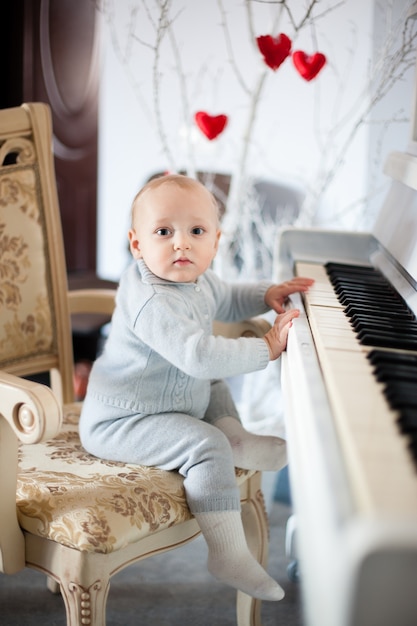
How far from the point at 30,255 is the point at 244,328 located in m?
0.49

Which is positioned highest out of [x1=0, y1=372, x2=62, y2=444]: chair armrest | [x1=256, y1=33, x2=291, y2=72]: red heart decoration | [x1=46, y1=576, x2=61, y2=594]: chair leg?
[x1=256, y1=33, x2=291, y2=72]: red heart decoration

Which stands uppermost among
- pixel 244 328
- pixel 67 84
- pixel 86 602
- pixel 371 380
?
pixel 371 380

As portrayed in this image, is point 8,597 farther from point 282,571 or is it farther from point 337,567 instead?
point 337,567

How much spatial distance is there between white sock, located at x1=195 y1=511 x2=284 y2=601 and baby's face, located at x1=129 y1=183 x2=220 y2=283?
0.44 metres

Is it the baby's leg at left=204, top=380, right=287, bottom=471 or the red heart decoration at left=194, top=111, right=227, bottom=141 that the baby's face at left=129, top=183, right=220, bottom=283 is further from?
the red heart decoration at left=194, top=111, right=227, bottom=141

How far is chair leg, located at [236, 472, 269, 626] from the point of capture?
171cm

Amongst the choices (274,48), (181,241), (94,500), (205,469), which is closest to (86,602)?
(94,500)

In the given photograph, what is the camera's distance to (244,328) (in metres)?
1.87

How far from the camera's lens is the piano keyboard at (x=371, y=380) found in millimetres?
750

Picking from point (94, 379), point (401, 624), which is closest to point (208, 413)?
point (94, 379)

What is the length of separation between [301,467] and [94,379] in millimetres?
806

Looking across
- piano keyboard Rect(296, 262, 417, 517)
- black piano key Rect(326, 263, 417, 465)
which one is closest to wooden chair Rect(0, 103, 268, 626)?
black piano key Rect(326, 263, 417, 465)

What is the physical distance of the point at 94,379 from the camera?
1633mm

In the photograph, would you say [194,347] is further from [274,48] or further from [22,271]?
[274,48]
